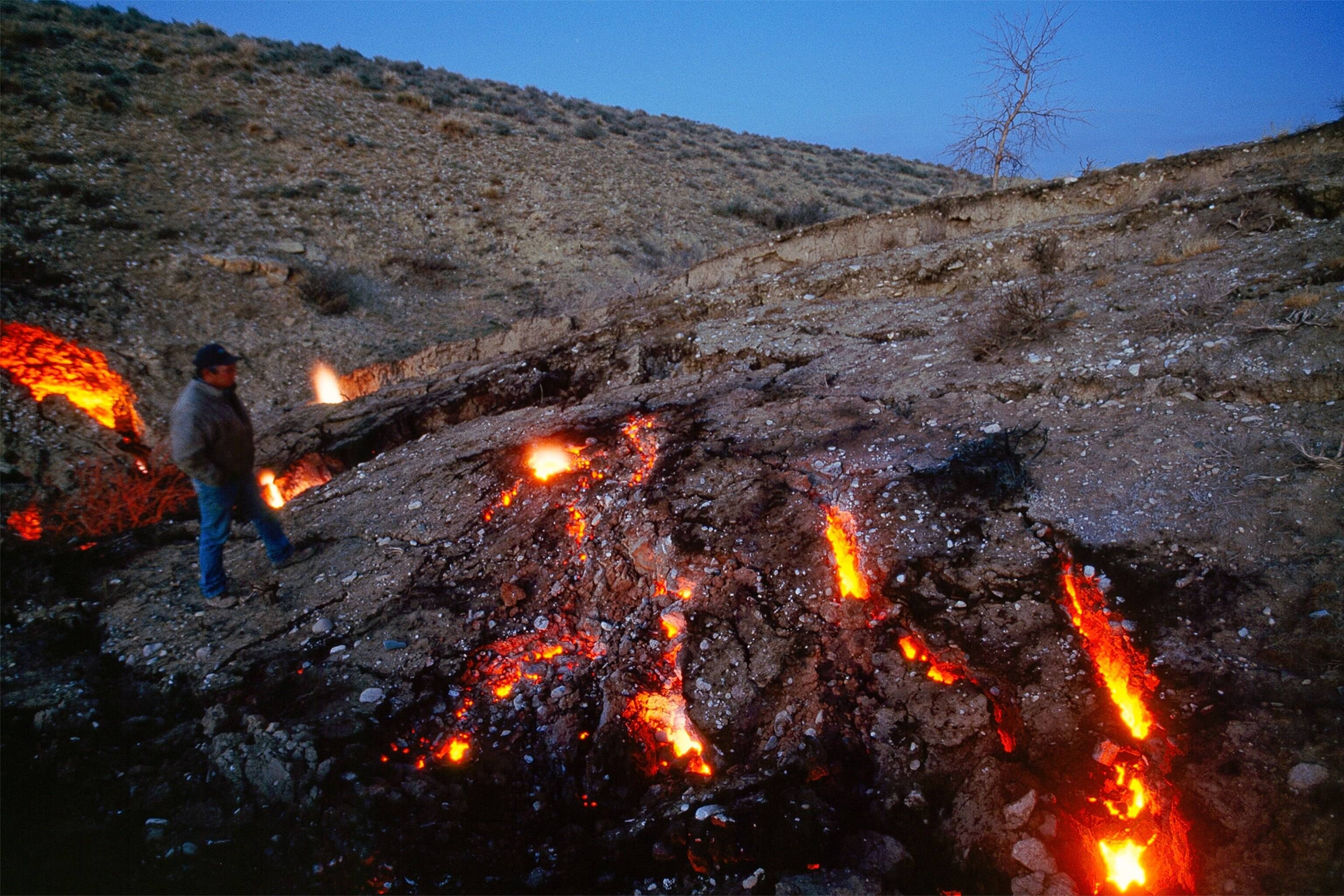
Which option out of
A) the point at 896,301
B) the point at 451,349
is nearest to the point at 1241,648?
the point at 896,301

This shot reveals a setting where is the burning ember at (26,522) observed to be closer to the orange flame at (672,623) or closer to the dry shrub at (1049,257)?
the orange flame at (672,623)

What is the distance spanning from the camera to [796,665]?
10.5 ft

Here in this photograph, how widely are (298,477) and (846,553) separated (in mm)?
5915

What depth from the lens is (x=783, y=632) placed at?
11.0 feet

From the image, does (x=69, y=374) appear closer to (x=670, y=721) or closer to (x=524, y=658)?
(x=524, y=658)

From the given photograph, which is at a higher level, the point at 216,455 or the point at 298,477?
the point at 298,477

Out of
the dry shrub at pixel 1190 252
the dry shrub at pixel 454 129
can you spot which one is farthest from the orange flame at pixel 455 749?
the dry shrub at pixel 454 129

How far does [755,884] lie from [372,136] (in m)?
20.0

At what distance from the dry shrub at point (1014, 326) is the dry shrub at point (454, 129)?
17729 mm

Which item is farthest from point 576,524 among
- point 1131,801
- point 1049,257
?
point 1049,257

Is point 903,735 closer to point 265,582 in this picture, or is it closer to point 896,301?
point 265,582

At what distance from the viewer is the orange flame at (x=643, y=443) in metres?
4.73

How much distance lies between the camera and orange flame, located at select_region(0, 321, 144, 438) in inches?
287

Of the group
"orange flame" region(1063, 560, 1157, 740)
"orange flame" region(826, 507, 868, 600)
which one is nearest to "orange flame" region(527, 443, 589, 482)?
"orange flame" region(826, 507, 868, 600)
